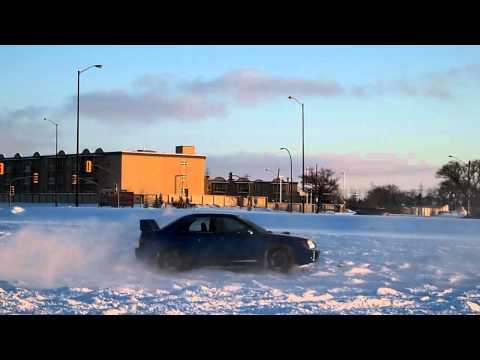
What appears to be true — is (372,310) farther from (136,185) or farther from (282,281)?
(136,185)

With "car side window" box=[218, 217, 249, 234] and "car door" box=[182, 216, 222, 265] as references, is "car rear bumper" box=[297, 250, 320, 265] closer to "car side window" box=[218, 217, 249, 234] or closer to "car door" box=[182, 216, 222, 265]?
"car side window" box=[218, 217, 249, 234]

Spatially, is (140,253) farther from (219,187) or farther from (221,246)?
(219,187)

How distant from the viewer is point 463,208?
62.5 m

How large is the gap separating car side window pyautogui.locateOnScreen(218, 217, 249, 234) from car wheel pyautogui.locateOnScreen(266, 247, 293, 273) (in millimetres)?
858

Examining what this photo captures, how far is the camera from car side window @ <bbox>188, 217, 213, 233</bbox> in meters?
15.0

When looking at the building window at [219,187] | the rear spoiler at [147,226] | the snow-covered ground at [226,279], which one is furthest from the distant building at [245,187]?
the rear spoiler at [147,226]

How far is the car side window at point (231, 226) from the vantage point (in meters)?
14.8

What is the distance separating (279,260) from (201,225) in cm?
201

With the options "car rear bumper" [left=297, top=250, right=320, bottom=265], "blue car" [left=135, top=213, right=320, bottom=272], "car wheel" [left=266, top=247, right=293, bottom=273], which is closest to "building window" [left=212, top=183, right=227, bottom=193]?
"blue car" [left=135, top=213, right=320, bottom=272]

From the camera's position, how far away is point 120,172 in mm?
54094

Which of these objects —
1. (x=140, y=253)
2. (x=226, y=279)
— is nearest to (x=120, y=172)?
(x=140, y=253)

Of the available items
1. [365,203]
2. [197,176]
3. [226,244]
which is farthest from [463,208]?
[226,244]

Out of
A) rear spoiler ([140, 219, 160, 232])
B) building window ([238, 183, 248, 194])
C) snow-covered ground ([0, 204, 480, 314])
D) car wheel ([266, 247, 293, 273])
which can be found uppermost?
building window ([238, 183, 248, 194])

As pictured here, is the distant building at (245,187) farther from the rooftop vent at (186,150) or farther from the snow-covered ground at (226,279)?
the snow-covered ground at (226,279)
